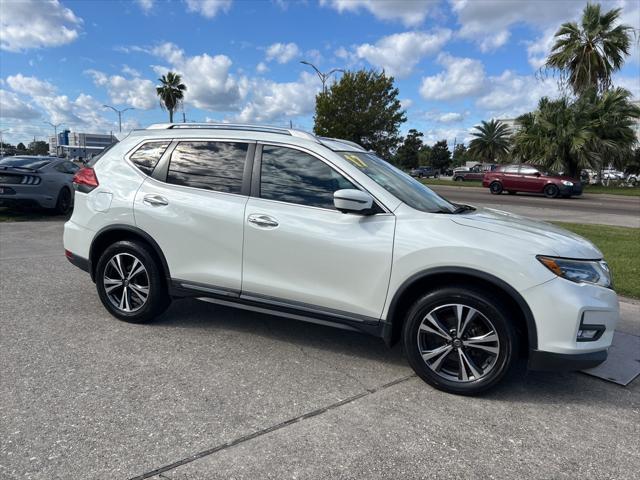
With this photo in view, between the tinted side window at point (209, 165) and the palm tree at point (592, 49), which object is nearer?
the tinted side window at point (209, 165)

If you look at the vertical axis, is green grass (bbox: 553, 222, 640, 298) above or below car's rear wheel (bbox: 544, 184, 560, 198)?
below

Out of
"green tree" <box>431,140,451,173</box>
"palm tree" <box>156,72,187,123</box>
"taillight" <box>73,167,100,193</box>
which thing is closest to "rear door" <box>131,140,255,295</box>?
"taillight" <box>73,167,100,193</box>

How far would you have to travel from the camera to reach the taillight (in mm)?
4664

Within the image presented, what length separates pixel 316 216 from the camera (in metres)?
3.71

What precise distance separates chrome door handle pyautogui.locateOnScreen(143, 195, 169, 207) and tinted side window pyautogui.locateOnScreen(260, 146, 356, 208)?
93 cm

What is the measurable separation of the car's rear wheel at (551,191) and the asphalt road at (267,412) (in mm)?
22822

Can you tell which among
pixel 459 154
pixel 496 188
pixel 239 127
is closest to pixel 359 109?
pixel 496 188

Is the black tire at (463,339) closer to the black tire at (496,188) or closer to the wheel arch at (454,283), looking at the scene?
the wheel arch at (454,283)

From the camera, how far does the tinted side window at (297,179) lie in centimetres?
379

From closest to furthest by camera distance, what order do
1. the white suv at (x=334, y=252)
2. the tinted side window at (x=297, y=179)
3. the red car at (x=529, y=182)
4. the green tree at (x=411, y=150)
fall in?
the white suv at (x=334, y=252) < the tinted side window at (x=297, y=179) < the red car at (x=529, y=182) < the green tree at (x=411, y=150)

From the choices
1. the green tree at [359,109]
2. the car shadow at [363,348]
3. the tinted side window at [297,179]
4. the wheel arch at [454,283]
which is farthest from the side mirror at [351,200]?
the green tree at [359,109]

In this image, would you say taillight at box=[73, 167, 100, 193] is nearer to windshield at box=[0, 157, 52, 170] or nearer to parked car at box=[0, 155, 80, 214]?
parked car at box=[0, 155, 80, 214]

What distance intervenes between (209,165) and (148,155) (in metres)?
0.70

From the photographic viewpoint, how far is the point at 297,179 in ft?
12.8
